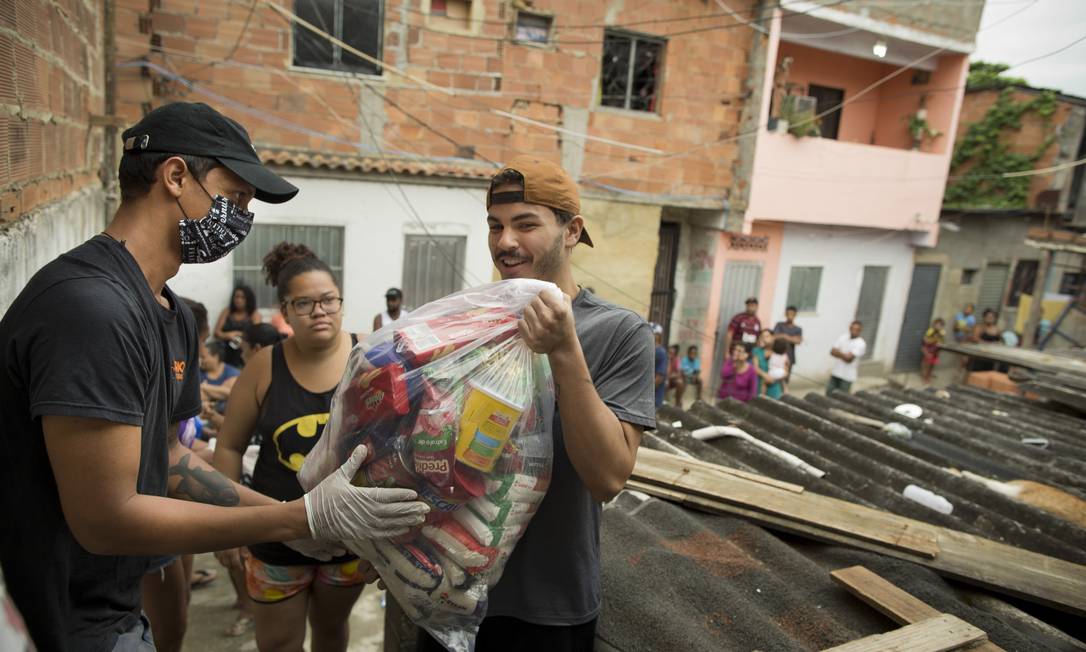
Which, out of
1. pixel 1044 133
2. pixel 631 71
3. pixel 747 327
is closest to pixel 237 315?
pixel 631 71

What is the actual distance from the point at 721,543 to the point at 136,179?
8.05 ft

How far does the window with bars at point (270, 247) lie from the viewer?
8281 mm

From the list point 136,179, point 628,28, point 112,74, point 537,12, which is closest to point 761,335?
point 628,28

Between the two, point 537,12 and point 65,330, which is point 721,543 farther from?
→ point 537,12

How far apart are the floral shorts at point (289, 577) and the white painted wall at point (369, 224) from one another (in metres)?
6.44

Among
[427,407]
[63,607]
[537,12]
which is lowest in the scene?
[63,607]

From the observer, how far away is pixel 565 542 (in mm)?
1880

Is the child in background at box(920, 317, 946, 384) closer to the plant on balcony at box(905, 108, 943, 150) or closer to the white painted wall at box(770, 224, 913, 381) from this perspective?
the white painted wall at box(770, 224, 913, 381)

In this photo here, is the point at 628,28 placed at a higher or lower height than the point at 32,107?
higher

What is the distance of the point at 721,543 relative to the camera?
108 inches

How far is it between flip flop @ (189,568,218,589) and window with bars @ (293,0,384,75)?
666 cm

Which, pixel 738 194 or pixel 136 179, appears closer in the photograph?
pixel 136 179

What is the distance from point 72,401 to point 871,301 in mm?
15655

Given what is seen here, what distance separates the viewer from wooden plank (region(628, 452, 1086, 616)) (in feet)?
8.40
